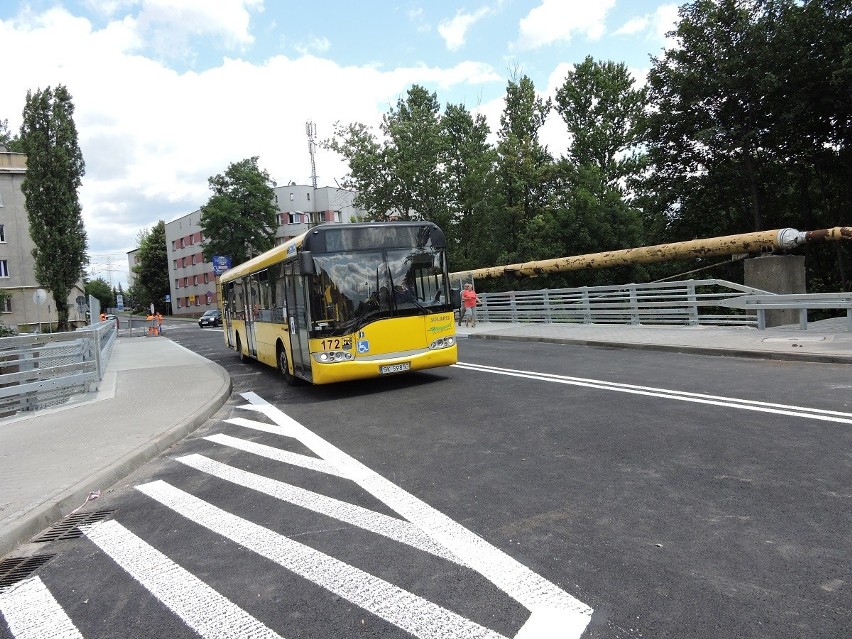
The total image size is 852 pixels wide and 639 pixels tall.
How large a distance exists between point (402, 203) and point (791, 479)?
3664 cm

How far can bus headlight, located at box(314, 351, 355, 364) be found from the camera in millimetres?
9398

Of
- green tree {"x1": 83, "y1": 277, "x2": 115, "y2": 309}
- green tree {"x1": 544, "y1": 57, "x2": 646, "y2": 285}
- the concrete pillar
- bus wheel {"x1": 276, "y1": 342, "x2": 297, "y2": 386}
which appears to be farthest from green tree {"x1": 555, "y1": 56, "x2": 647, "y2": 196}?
green tree {"x1": 83, "y1": 277, "x2": 115, "y2": 309}

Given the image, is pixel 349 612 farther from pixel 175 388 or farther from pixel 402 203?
pixel 402 203

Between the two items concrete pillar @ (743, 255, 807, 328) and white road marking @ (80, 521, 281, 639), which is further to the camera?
concrete pillar @ (743, 255, 807, 328)

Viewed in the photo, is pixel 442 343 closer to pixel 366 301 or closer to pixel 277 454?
pixel 366 301

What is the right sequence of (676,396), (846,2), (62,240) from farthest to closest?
(62,240)
(846,2)
(676,396)

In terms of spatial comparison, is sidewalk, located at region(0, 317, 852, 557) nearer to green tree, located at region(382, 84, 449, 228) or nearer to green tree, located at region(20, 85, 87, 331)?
green tree, located at region(382, 84, 449, 228)

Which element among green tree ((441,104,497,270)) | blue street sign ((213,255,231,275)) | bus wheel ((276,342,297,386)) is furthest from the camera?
blue street sign ((213,255,231,275))

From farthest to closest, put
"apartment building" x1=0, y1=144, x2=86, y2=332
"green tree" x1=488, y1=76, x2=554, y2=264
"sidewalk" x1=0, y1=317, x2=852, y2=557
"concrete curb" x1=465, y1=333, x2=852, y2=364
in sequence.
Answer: "apartment building" x1=0, y1=144, x2=86, y2=332 → "green tree" x1=488, y1=76, x2=554, y2=264 → "concrete curb" x1=465, y1=333, x2=852, y2=364 → "sidewalk" x1=0, y1=317, x2=852, y2=557

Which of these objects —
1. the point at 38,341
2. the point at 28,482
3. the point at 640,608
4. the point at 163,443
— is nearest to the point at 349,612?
the point at 640,608

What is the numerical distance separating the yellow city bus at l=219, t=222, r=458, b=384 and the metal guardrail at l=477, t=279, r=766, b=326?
8271mm

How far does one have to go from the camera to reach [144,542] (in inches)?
165

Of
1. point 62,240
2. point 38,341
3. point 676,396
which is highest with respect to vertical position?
point 62,240

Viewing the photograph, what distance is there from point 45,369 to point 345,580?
842cm
